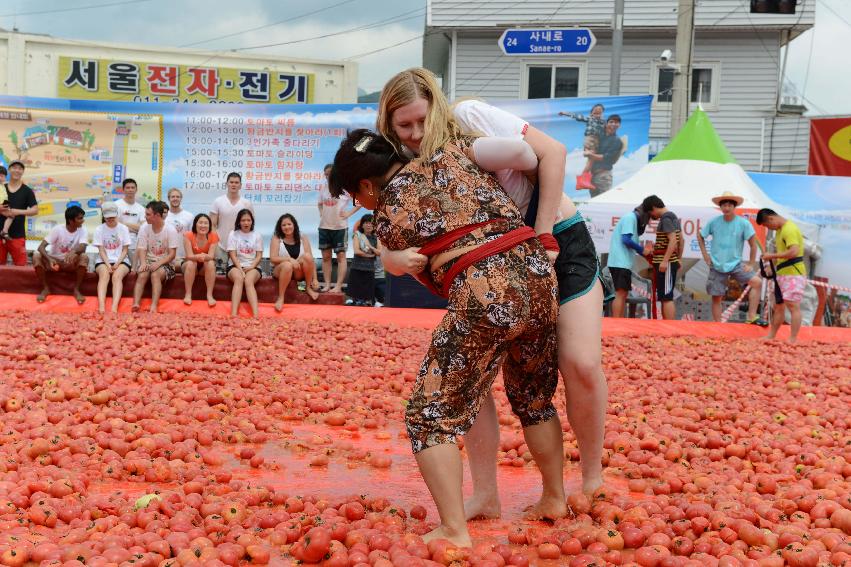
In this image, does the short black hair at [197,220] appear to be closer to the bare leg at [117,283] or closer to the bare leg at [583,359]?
the bare leg at [117,283]

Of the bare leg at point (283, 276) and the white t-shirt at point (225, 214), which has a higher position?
the white t-shirt at point (225, 214)

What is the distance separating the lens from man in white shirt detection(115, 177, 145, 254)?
1194cm

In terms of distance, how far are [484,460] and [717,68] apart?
64.8 feet

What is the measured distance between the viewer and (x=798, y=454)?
4.20m

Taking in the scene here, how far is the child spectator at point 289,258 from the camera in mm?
10914

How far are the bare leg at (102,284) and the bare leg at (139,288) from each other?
1.14ft

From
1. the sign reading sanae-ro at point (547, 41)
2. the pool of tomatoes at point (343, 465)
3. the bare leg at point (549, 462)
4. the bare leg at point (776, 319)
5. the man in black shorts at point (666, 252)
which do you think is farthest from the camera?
the sign reading sanae-ro at point (547, 41)

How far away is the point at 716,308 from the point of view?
1088cm

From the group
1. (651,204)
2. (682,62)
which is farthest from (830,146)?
(651,204)

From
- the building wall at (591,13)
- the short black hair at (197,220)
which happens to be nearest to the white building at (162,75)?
the building wall at (591,13)

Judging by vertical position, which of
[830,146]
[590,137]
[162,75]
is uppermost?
[162,75]

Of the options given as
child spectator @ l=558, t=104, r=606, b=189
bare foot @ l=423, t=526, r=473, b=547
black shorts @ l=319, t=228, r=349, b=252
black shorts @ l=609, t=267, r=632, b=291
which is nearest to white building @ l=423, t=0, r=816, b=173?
child spectator @ l=558, t=104, r=606, b=189

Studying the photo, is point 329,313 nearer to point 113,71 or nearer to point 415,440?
point 415,440

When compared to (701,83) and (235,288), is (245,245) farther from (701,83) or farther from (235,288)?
(701,83)
